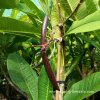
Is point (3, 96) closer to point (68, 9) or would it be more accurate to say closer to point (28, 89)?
point (28, 89)

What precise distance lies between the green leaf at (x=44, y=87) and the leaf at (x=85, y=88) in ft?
0.16

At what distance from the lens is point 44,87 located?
828 millimetres

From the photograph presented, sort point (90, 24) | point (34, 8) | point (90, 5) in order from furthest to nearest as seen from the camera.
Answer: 1. point (34, 8)
2. point (90, 5)
3. point (90, 24)

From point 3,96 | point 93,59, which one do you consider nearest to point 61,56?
point 93,59

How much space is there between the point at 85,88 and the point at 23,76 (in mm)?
205

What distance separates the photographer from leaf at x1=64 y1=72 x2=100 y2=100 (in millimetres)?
771

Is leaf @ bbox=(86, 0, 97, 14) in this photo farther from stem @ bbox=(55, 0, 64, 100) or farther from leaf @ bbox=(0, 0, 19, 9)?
leaf @ bbox=(0, 0, 19, 9)

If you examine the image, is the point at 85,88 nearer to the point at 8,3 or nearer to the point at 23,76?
the point at 23,76

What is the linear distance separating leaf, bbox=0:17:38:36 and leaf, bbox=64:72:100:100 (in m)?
0.20


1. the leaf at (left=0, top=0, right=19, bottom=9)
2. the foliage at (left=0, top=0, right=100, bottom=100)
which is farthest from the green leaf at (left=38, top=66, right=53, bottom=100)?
the leaf at (left=0, top=0, right=19, bottom=9)

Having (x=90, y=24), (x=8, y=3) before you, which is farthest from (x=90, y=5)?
(x=8, y=3)

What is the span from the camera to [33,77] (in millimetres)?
908

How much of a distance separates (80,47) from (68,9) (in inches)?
9.3

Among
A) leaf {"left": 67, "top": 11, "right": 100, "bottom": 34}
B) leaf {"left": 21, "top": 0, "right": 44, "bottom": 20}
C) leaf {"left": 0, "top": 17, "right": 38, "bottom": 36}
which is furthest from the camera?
leaf {"left": 21, "top": 0, "right": 44, "bottom": 20}
